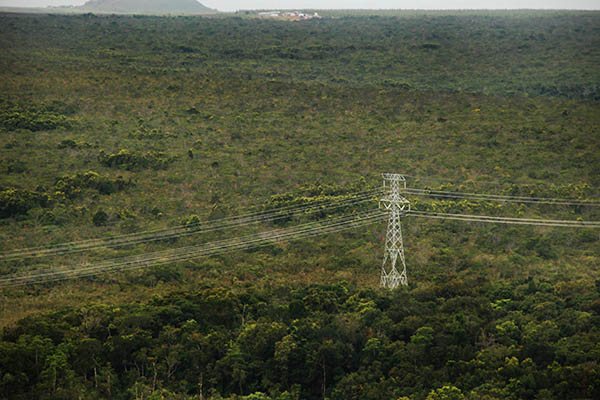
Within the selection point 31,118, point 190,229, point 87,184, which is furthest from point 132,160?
point 190,229

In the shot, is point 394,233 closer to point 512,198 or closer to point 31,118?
point 512,198

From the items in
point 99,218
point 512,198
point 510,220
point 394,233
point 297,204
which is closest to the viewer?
point 394,233

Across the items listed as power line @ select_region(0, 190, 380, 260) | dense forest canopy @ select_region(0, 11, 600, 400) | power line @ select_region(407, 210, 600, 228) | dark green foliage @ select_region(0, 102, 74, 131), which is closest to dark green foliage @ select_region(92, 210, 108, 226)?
dense forest canopy @ select_region(0, 11, 600, 400)

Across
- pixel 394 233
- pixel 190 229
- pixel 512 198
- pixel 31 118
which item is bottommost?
pixel 190 229

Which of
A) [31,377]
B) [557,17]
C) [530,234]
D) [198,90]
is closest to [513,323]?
[530,234]

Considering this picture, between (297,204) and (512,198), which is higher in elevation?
(512,198)

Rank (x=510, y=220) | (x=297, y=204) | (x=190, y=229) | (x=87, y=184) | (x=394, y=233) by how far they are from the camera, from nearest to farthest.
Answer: (x=394, y=233) < (x=190, y=229) < (x=510, y=220) < (x=297, y=204) < (x=87, y=184)

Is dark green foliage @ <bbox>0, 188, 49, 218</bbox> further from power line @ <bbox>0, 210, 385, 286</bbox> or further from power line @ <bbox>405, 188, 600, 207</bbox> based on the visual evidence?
power line @ <bbox>405, 188, 600, 207</bbox>

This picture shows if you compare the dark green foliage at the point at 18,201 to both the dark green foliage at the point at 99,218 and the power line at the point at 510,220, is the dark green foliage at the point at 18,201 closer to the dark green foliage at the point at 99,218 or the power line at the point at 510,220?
the dark green foliage at the point at 99,218
